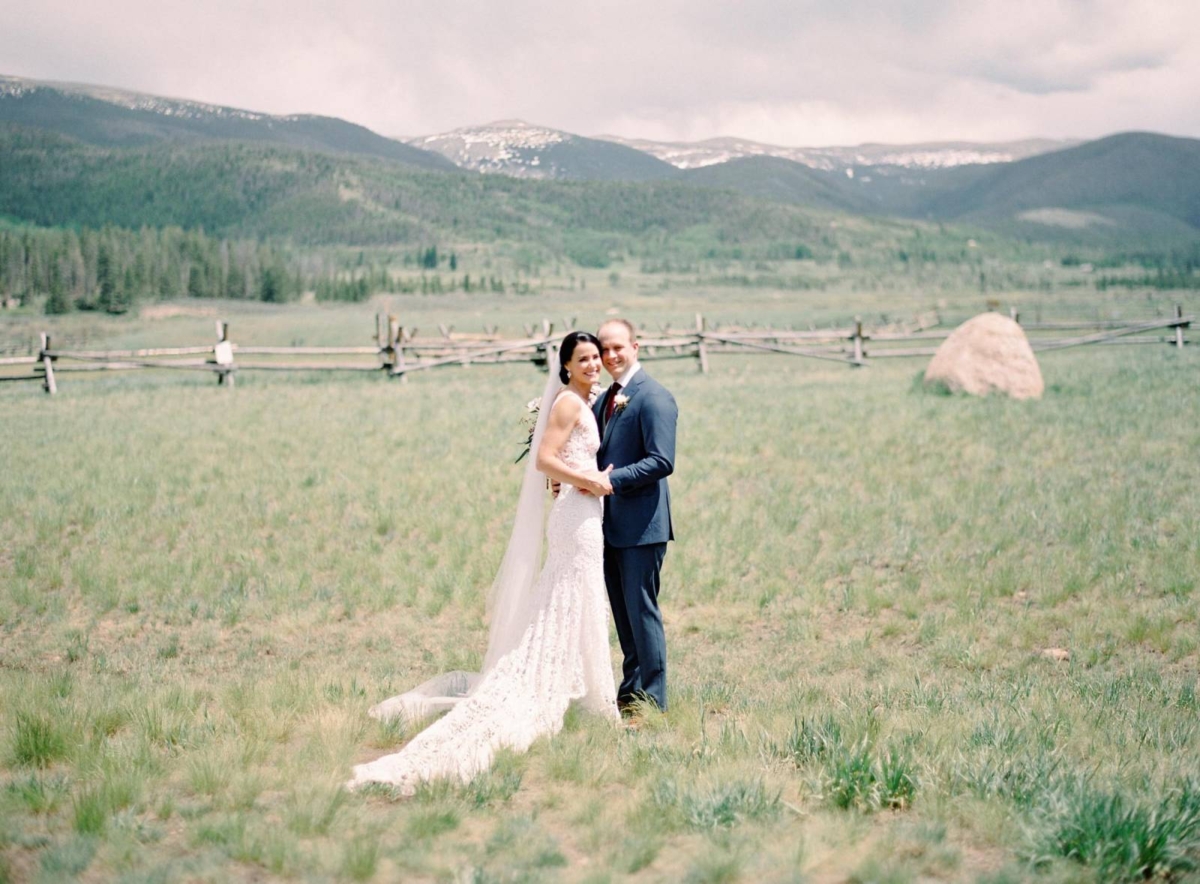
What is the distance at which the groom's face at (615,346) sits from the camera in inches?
205

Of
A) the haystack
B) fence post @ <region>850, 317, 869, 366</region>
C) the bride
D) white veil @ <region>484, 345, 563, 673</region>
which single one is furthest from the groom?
fence post @ <region>850, 317, 869, 366</region>

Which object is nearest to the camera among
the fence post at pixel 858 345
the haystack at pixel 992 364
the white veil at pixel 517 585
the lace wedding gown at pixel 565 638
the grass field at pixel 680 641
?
the grass field at pixel 680 641

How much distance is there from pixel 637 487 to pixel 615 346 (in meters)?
0.75

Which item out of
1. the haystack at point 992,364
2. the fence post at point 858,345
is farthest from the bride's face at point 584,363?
the fence post at point 858,345

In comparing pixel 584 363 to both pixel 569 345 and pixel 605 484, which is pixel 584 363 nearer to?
pixel 569 345

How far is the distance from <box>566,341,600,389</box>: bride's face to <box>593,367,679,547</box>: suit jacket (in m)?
0.28

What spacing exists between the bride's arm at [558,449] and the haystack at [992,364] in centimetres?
1412

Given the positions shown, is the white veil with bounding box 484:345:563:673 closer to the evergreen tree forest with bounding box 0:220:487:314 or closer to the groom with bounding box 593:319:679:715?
the groom with bounding box 593:319:679:715

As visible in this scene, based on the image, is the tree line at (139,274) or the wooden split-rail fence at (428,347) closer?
the wooden split-rail fence at (428,347)

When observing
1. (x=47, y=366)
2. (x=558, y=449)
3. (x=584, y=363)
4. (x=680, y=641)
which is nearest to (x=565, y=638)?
(x=558, y=449)

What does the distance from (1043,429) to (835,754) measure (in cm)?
1140

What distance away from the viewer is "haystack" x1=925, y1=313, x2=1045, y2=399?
17578mm

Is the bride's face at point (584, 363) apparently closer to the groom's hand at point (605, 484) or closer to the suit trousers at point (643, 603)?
the groom's hand at point (605, 484)

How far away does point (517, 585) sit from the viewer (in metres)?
5.47
